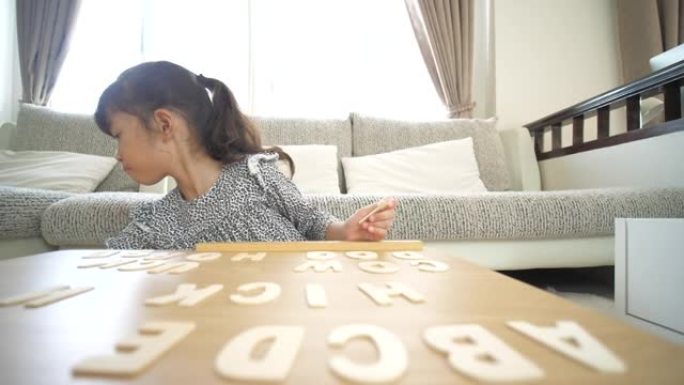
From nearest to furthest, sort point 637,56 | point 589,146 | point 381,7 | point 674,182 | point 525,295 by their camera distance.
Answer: point 525,295, point 674,182, point 589,146, point 637,56, point 381,7

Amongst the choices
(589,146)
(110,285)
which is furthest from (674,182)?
(110,285)

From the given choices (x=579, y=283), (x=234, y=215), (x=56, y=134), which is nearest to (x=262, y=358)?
(x=234, y=215)

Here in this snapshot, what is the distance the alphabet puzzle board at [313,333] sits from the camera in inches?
6.6

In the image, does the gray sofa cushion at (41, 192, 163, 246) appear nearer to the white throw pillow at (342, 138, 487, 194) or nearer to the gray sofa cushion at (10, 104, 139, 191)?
the gray sofa cushion at (10, 104, 139, 191)

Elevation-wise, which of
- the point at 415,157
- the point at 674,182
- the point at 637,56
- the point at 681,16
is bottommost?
the point at 674,182

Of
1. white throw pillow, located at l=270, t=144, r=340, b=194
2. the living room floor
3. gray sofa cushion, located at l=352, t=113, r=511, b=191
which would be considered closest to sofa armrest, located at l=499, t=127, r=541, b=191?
gray sofa cushion, located at l=352, t=113, r=511, b=191

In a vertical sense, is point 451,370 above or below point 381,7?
below

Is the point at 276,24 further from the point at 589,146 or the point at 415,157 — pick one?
the point at 589,146

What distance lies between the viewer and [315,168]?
1479 millimetres

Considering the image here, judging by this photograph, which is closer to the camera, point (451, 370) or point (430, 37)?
point (451, 370)

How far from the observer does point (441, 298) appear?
30 centimetres

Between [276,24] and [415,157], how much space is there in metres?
1.30

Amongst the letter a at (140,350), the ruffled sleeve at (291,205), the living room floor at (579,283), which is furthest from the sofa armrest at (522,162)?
the letter a at (140,350)

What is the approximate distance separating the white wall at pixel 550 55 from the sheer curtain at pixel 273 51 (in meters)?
0.42
